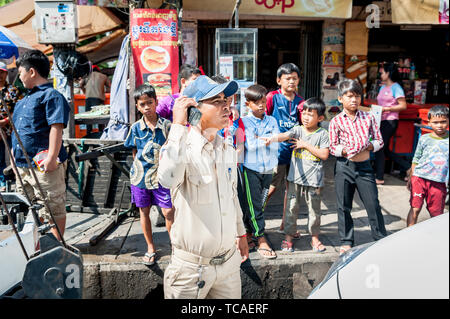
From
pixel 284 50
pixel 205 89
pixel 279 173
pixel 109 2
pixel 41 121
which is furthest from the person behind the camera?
pixel 284 50

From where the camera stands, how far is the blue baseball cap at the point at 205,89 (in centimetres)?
227

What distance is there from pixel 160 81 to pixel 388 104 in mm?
3804

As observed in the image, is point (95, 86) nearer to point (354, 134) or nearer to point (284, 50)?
point (284, 50)

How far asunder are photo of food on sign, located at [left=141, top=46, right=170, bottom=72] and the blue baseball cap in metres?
3.19

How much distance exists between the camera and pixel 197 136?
2.30 meters

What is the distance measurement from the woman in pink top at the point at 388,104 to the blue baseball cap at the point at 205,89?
4916 millimetres

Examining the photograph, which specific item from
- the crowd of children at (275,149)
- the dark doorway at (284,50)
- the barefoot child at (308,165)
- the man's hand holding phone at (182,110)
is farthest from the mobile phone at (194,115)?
the dark doorway at (284,50)

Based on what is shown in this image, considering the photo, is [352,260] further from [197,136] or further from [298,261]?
[298,261]

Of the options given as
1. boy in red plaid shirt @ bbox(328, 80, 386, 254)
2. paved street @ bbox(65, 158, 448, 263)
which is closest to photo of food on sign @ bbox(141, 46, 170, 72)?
paved street @ bbox(65, 158, 448, 263)

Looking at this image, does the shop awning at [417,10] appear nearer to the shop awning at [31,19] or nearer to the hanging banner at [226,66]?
the hanging banner at [226,66]

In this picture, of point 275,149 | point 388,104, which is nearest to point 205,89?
point 275,149

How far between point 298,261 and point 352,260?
1720mm

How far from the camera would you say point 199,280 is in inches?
91.2

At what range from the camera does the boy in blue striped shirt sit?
3.94 metres
